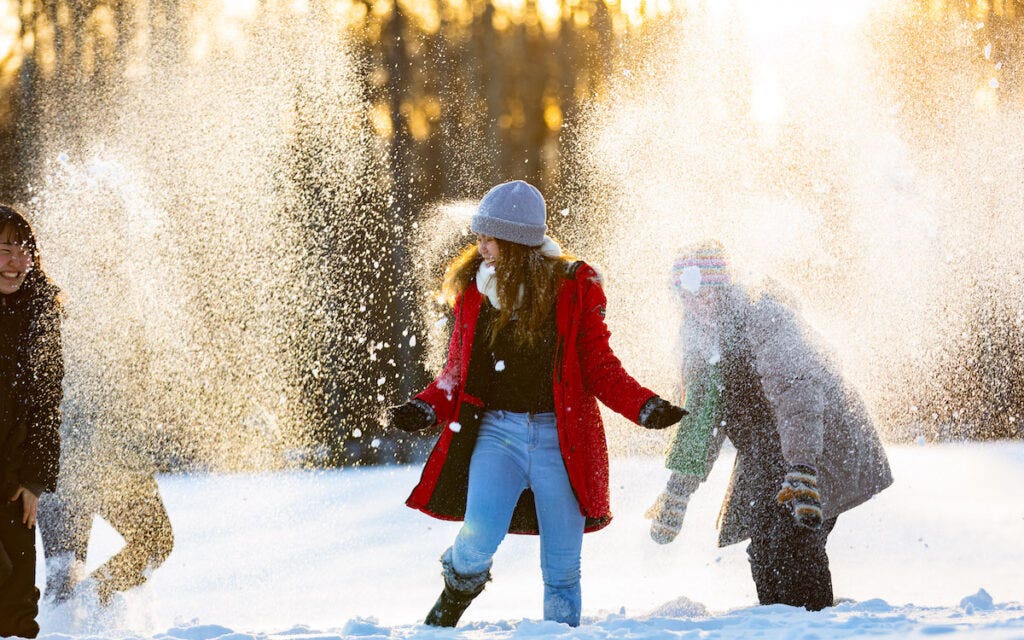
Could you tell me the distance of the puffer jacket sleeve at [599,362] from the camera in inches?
142

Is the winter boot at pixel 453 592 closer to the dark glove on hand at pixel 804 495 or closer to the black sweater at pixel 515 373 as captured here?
the black sweater at pixel 515 373

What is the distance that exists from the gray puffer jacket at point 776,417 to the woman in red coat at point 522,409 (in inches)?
27.0

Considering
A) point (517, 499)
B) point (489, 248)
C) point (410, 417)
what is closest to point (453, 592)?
point (517, 499)

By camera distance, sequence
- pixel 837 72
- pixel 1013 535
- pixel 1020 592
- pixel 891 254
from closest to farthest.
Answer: pixel 1020 592
pixel 1013 535
pixel 891 254
pixel 837 72

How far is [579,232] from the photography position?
12734mm

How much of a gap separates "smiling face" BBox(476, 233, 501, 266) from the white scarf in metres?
0.03

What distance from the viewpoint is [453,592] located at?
3.73m

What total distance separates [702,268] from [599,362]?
79 centimetres

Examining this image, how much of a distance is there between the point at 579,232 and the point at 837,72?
3.37 metres

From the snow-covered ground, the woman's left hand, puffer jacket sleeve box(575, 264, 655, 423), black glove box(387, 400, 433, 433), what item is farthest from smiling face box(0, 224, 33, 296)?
puffer jacket sleeve box(575, 264, 655, 423)

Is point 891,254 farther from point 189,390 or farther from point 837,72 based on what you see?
point 189,390

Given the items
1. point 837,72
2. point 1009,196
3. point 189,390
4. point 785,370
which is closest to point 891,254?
point 837,72

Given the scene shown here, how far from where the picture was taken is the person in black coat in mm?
3652

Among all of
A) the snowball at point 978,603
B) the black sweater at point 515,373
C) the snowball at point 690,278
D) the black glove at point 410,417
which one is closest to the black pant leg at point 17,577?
the black glove at point 410,417
